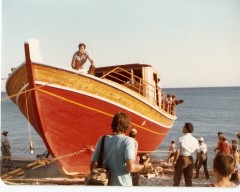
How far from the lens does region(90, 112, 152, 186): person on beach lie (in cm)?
317

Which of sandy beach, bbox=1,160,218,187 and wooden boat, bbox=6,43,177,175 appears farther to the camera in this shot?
sandy beach, bbox=1,160,218,187

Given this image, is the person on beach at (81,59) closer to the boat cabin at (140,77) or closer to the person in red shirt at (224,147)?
the boat cabin at (140,77)

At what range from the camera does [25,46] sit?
636 centimetres

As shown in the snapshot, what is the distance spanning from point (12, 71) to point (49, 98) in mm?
1256

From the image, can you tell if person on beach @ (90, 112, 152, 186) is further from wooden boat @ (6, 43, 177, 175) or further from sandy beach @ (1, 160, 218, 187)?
wooden boat @ (6, 43, 177, 175)

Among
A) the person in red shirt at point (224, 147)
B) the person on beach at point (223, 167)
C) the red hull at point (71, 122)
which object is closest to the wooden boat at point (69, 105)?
the red hull at point (71, 122)

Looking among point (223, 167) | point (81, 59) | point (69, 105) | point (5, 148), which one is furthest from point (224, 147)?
point (5, 148)

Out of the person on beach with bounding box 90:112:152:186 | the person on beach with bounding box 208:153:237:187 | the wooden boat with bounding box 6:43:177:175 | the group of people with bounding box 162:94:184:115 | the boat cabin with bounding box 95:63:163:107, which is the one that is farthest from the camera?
the group of people with bounding box 162:94:184:115

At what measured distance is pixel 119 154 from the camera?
3.21 meters

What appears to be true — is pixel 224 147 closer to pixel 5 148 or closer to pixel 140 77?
pixel 140 77

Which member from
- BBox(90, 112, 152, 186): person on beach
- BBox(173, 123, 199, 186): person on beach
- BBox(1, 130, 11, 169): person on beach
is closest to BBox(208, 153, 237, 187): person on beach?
BBox(90, 112, 152, 186): person on beach
